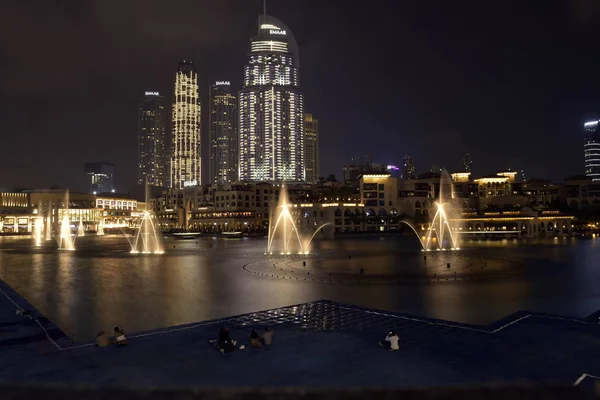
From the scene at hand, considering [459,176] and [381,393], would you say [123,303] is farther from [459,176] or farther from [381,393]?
[459,176]

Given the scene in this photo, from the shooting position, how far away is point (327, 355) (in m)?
14.2

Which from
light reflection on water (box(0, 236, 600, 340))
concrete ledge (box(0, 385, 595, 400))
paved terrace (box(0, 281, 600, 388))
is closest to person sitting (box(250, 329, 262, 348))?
paved terrace (box(0, 281, 600, 388))

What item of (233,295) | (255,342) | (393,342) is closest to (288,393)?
(255,342)

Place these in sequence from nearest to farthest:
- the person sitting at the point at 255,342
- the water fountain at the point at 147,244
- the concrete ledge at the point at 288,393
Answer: the concrete ledge at the point at 288,393 → the person sitting at the point at 255,342 → the water fountain at the point at 147,244

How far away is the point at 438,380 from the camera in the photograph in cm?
1198

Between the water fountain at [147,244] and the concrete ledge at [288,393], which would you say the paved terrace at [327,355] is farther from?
the water fountain at [147,244]

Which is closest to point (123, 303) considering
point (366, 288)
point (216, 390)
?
point (366, 288)

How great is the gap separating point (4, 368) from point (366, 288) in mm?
22226

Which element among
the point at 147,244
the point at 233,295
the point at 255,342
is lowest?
the point at 233,295

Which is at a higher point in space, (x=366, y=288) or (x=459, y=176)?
(x=459, y=176)

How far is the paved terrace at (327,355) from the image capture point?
12.1 m

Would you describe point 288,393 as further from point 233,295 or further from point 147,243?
point 147,243

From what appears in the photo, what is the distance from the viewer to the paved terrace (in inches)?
477

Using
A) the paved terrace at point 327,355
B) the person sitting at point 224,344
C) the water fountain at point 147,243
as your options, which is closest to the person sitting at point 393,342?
the paved terrace at point 327,355
